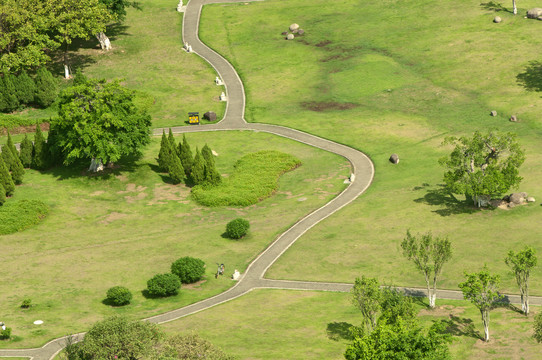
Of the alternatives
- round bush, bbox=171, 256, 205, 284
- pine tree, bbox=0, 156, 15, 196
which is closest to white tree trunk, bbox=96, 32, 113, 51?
pine tree, bbox=0, 156, 15, 196

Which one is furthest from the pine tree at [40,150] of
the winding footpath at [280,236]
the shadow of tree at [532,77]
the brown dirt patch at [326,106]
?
the shadow of tree at [532,77]

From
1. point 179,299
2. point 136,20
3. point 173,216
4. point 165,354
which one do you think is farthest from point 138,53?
point 165,354

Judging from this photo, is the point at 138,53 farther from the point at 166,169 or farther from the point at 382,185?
the point at 382,185

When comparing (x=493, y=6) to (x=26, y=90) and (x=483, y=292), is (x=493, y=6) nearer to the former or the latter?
(x=26, y=90)

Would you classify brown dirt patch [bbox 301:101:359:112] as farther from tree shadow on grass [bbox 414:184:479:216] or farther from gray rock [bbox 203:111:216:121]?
tree shadow on grass [bbox 414:184:479:216]

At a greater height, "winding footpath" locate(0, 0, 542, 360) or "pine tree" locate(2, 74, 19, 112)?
"pine tree" locate(2, 74, 19, 112)
